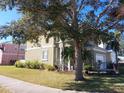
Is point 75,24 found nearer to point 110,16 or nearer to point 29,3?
point 110,16

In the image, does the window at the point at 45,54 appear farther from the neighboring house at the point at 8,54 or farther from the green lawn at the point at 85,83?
the neighboring house at the point at 8,54

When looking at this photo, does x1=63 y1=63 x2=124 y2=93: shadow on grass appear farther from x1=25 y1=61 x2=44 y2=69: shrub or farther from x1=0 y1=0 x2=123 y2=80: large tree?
x1=25 y1=61 x2=44 y2=69: shrub

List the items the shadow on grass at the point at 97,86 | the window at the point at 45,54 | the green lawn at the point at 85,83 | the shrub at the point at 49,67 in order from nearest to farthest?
the shadow on grass at the point at 97,86 < the green lawn at the point at 85,83 < the shrub at the point at 49,67 < the window at the point at 45,54

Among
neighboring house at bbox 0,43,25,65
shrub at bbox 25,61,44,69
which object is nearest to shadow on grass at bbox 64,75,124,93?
shrub at bbox 25,61,44,69

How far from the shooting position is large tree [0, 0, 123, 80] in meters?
16.4

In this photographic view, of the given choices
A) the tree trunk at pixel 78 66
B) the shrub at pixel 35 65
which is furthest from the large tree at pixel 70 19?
the shrub at pixel 35 65

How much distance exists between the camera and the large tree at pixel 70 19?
1644 centimetres

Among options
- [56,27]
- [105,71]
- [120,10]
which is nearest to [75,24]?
[56,27]

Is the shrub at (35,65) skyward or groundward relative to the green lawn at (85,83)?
skyward

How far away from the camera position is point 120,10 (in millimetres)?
16875

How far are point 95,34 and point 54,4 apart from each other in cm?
387

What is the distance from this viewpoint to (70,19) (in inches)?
771

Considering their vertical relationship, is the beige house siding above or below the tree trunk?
above

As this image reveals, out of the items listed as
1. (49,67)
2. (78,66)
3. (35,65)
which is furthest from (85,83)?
(35,65)
